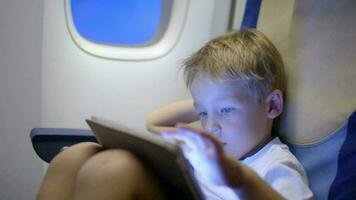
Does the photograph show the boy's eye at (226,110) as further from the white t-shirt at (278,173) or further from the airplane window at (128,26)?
the airplane window at (128,26)

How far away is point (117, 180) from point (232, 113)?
0.34 m

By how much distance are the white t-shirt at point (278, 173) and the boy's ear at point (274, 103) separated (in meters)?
0.06

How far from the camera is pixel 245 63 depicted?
941 millimetres

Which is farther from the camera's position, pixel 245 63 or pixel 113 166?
pixel 245 63

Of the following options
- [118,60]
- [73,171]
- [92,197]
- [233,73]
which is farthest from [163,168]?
[118,60]

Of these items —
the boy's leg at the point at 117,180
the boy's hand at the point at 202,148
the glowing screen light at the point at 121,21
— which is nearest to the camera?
the boy's hand at the point at 202,148

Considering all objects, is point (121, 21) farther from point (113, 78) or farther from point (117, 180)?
point (117, 180)

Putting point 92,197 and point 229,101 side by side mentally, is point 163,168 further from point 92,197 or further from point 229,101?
point 229,101

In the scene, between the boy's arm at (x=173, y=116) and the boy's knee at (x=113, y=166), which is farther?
the boy's arm at (x=173, y=116)

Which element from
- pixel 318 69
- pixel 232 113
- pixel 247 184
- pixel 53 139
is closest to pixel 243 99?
pixel 232 113

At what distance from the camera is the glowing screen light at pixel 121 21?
1515mm

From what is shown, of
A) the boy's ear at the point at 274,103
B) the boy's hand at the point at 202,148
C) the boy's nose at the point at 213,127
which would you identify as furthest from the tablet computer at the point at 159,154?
the boy's ear at the point at 274,103

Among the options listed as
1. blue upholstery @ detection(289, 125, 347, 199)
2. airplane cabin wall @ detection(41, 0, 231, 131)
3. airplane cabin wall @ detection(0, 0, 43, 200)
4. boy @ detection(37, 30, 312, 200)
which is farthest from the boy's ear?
airplane cabin wall @ detection(0, 0, 43, 200)

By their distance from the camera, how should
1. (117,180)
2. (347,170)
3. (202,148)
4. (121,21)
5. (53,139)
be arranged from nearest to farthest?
(202,148) → (117,180) → (347,170) → (53,139) → (121,21)
